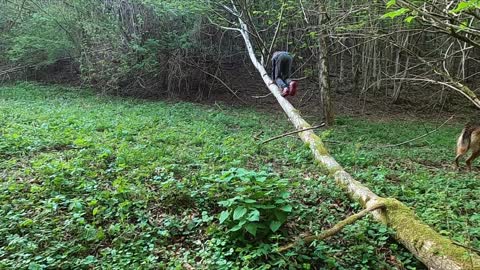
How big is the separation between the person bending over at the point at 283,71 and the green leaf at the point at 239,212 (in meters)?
6.22

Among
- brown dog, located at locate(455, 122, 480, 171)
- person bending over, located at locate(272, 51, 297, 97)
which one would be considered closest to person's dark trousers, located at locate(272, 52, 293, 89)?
person bending over, located at locate(272, 51, 297, 97)

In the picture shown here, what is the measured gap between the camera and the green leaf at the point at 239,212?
3.76 m

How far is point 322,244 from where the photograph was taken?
3830mm

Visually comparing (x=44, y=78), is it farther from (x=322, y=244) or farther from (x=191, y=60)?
(x=322, y=244)

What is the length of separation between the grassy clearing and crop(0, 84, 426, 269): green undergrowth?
15 mm

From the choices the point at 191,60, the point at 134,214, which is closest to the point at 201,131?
the point at 134,214

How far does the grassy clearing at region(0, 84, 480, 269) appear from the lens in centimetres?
367

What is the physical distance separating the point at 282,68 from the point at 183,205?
21.1 feet

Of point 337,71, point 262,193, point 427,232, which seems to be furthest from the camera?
point 337,71

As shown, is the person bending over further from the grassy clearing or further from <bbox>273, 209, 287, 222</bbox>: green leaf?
<bbox>273, 209, 287, 222</bbox>: green leaf

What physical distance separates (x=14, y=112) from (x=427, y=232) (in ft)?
36.6

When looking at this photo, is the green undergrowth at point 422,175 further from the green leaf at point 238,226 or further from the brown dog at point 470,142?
the green leaf at point 238,226

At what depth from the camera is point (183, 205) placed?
185 inches

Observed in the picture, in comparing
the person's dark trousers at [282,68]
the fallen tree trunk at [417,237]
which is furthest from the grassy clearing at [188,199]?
the person's dark trousers at [282,68]
